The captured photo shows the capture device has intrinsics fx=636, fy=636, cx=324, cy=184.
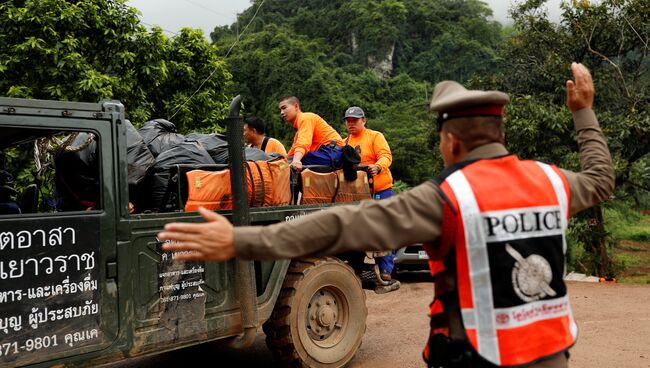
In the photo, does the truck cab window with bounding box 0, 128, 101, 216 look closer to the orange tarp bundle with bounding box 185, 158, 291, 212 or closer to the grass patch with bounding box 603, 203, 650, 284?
the orange tarp bundle with bounding box 185, 158, 291, 212

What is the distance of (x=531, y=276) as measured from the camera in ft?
6.89

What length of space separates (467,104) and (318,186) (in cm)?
368

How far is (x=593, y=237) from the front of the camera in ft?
39.7

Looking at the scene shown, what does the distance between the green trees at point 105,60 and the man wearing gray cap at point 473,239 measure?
8.52 m

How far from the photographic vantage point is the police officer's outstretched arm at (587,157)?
7.79 feet

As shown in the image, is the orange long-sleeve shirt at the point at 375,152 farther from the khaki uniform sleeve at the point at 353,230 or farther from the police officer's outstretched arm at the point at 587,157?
the khaki uniform sleeve at the point at 353,230

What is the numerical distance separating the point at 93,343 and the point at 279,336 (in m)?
1.65

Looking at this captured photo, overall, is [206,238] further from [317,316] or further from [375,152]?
[375,152]

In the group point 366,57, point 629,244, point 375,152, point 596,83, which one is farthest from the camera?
point 366,57

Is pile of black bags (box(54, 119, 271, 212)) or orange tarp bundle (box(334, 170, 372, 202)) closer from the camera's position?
pile of black bags (box(54, 119, 271, 212))

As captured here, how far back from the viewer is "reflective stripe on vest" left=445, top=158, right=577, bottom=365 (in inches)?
80.6

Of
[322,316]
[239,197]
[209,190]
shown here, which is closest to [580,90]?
[239,197]

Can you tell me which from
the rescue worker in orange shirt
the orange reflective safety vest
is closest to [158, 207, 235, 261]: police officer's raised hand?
the orange reflective safety vest

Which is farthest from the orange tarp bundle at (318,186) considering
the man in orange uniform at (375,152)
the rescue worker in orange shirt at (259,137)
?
the man in orange uniform at (375,152)
